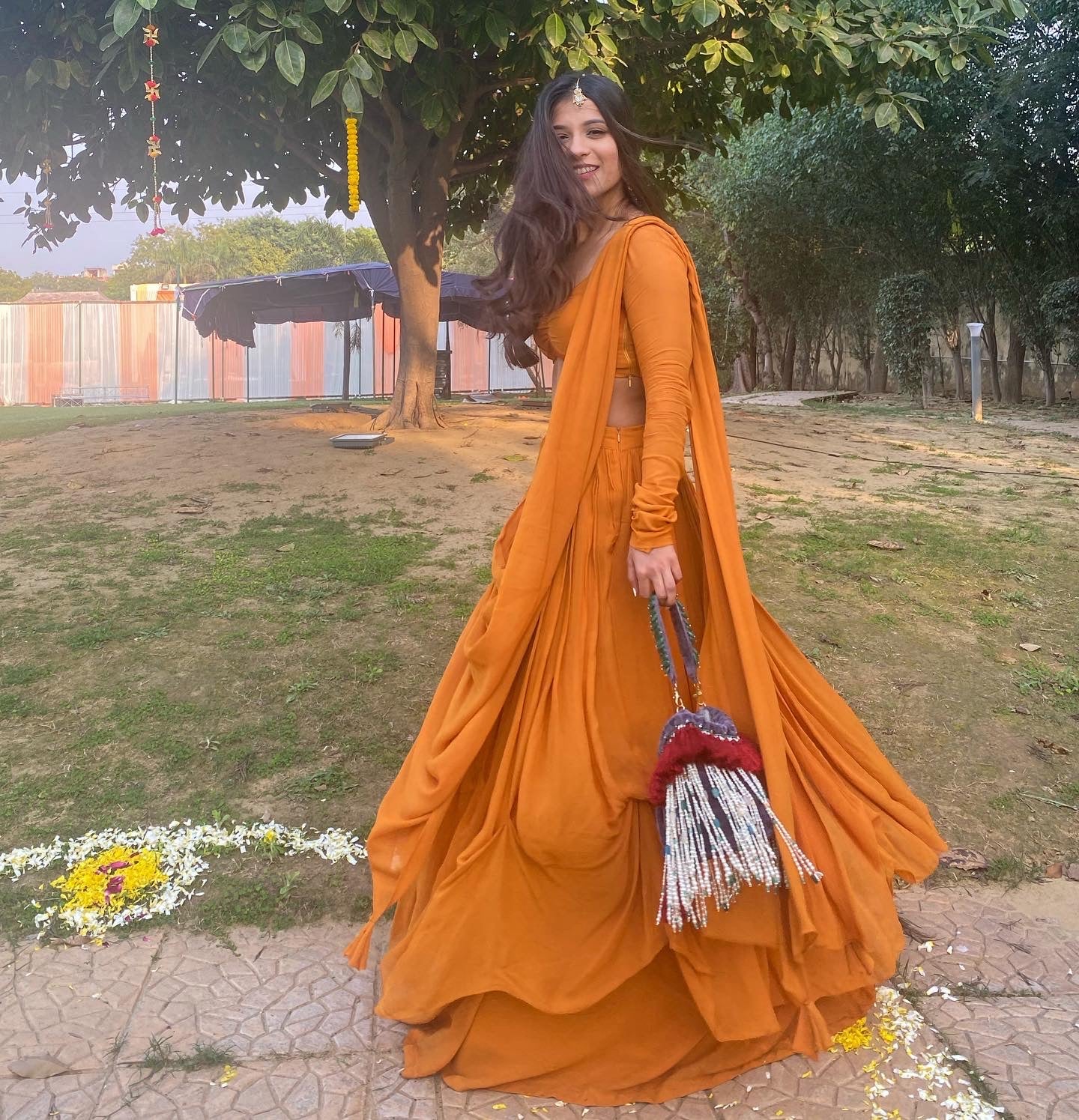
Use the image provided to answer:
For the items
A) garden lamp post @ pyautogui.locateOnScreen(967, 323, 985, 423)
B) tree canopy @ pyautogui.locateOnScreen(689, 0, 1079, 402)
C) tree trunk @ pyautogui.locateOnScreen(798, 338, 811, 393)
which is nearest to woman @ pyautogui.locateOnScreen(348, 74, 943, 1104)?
tree canopy @ pyautogui.locateOnScreen(689, 0, 1079, 402)

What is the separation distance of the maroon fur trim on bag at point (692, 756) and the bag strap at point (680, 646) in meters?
0.10

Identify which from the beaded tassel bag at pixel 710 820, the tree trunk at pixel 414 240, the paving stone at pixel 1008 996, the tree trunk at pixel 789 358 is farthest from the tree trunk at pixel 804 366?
the beaded tassel bag at pixel 710 820

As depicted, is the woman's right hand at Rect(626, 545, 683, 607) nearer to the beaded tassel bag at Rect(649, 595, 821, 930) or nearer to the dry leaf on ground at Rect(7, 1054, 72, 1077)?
the beaded tassel bag at Rect(649, 595, 821, 930)

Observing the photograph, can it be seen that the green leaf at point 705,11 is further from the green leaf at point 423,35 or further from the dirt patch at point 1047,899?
the dirt patch at point 1047,899

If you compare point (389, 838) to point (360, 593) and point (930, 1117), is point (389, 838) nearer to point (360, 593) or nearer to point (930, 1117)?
point (930, 1117)

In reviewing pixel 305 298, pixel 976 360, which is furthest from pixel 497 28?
pixel 305 298

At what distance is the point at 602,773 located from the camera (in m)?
1.88

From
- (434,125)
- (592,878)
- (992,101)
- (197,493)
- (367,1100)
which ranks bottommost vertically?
(367,1100)

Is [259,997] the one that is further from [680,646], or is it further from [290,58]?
[290,58]

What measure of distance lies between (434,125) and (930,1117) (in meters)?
5.82

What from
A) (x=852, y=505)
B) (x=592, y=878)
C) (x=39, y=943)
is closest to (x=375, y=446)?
(x=852, y=505)

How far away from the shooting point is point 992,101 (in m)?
13.5

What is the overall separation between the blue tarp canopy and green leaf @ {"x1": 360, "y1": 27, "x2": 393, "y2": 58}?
27.7 ft

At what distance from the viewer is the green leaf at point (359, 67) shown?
4.78m
